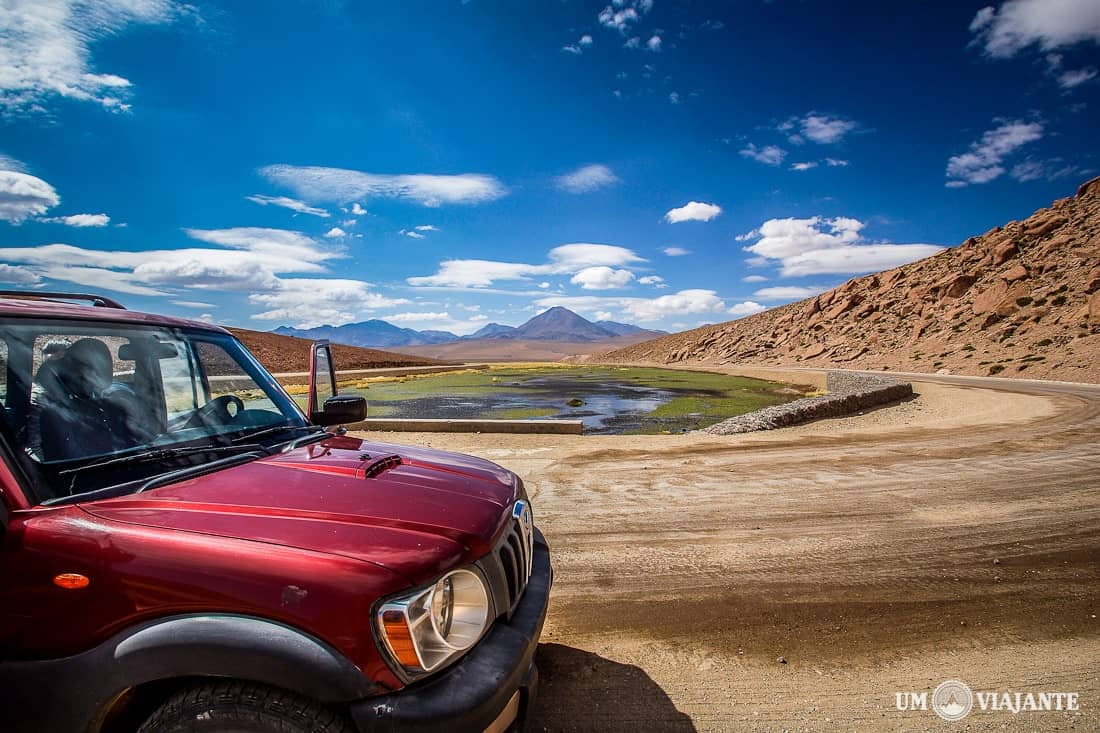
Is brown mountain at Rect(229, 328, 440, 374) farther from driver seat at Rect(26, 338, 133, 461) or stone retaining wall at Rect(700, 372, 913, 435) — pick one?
driver seat at Rect(26, 338, 133, 461)

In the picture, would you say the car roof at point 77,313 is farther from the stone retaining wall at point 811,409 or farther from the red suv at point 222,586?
the stone retaining wall at point 811,409

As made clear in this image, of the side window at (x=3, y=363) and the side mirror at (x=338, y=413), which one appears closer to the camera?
the side window at (x=3, y=363)

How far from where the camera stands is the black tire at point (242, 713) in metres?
1.66

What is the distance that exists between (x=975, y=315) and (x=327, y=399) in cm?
6299

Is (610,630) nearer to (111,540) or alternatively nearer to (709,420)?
(111,540)

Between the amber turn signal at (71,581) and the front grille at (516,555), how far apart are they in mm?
1362

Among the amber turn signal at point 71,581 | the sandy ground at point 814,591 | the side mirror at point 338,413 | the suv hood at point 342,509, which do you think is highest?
the side mirror at point 338,413

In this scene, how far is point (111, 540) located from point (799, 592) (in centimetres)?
446

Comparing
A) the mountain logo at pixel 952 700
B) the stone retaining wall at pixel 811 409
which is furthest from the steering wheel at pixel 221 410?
the stone retaining wall at pixel 811 409

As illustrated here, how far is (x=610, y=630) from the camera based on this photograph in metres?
3.87

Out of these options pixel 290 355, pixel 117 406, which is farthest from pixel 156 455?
Result: pixel 290 355

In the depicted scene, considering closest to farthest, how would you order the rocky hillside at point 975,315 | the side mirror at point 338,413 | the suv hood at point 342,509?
the suv hood at point 342,509 < the side mirror at point 338,413 < the rocky hillside at point 975,315

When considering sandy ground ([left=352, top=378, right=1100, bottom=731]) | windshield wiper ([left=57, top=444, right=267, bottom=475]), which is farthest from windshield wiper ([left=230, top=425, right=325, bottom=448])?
sandy ground ([left=352, top=378, right=1100, bottom=731])

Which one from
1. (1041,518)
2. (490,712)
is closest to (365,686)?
(490,712)
